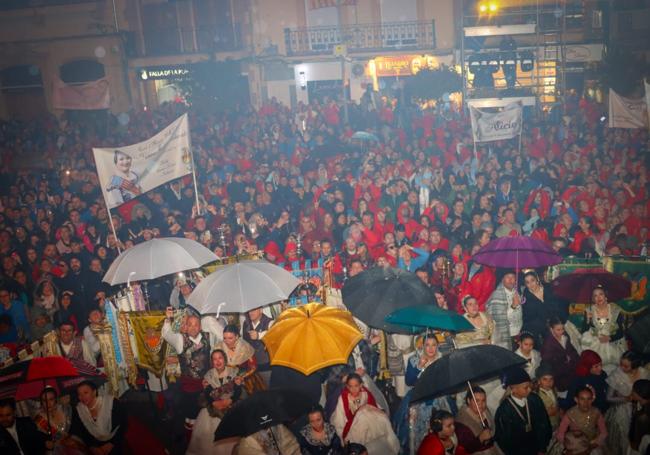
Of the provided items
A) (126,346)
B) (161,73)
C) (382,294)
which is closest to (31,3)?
(161,73)

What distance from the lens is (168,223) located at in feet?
35.3

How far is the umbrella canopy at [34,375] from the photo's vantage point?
17.8 feet

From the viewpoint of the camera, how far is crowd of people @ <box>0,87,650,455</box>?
5.33m

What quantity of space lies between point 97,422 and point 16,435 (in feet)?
2.18

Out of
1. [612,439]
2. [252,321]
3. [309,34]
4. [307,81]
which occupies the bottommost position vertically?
[612,439]

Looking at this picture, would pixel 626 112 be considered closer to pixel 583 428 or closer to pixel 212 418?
pixel 583 428

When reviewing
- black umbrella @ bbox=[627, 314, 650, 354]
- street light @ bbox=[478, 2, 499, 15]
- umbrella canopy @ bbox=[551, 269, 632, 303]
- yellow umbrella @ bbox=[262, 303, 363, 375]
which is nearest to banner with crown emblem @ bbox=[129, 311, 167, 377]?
yellow umbrella @ bbox=[262, 303, 363, 375]

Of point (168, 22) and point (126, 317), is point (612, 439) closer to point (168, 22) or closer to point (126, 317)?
point (126, 317)

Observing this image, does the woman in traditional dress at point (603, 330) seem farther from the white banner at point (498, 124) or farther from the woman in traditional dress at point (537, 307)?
the white banner at point (498, 124)

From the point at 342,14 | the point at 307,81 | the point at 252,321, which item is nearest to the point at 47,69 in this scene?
the point at 307,81

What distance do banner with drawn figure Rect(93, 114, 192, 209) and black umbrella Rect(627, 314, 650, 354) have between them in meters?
7.37

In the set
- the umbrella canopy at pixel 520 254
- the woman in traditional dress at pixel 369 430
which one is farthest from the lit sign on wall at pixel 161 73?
the woman in traditional dress at pixel 369 430

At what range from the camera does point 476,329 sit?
21.6 feet

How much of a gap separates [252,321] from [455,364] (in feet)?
9.96
